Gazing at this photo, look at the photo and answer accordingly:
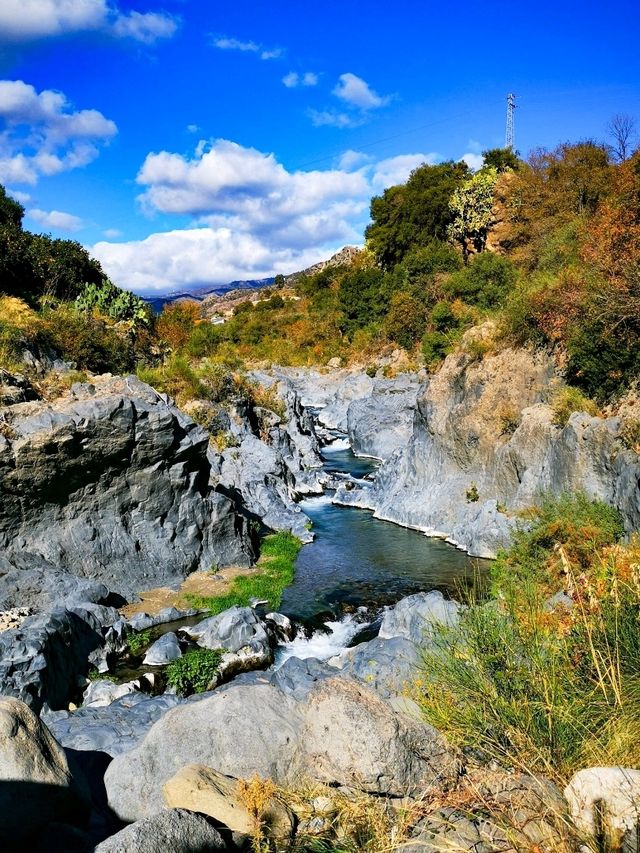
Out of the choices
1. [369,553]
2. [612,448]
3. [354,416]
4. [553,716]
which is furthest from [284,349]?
[553,716]

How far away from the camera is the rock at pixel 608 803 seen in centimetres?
313

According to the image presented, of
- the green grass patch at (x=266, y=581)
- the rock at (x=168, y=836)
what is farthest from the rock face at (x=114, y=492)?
the rock at (x=168, y=836)

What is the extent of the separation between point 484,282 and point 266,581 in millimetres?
24779

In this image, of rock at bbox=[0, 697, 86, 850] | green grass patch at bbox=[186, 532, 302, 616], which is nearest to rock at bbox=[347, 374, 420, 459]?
green grass patch at bbox=[186, 532, 302, 616]

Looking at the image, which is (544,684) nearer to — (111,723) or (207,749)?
(207,749)

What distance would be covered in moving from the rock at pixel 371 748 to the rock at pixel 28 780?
193cm

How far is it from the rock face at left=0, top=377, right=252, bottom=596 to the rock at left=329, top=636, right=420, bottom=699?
19.3 ft

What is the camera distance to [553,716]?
4055 millimetres

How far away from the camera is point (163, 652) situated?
458 inches

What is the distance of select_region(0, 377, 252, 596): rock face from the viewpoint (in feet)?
44.7

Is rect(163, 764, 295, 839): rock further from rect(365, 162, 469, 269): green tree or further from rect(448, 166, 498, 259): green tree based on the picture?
rect(365, 162, 469, 269): green tree

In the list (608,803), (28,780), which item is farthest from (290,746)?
(608,803)

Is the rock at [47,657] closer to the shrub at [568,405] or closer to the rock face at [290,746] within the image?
the rock face at [290,746]

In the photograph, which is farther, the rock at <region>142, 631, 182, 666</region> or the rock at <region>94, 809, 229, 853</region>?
the rock at <region>142, 631, 182, 666</region>
